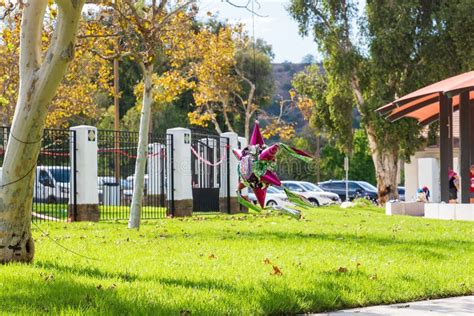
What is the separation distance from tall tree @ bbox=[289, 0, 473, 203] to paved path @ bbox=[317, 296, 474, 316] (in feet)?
101

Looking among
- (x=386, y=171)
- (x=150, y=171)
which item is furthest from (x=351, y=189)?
(x=150, y=171)

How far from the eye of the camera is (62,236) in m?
16.2

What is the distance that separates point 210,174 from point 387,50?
13.7m

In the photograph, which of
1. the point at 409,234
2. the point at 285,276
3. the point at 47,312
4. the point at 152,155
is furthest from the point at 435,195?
the point at 47,312

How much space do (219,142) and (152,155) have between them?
2405 mm

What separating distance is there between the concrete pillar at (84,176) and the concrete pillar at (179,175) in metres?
3.29

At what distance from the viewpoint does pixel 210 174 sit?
2877cm

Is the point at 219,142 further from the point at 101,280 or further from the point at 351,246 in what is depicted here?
the point at 101,280

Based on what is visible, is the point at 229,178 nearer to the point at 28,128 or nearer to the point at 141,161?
the point at 141,161

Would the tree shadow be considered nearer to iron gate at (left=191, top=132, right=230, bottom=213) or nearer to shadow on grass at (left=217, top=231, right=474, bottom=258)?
shadow on grass at (left=217, top=231, right=474, bottom=258)

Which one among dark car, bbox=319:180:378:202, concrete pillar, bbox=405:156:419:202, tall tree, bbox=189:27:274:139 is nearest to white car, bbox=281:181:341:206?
tall tree, bbox=189:27:274:139

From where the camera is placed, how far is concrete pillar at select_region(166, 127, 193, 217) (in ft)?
83.5

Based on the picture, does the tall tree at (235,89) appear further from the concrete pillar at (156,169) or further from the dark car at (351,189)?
the dark car at (351,189)

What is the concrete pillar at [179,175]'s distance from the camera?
25453 mm
